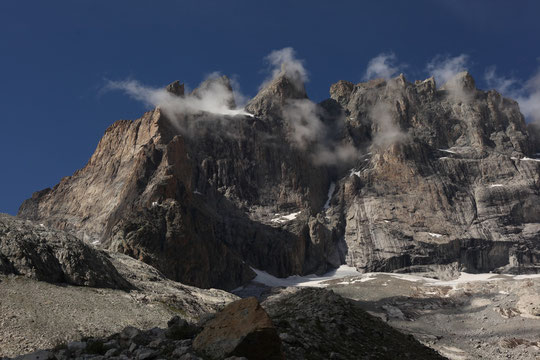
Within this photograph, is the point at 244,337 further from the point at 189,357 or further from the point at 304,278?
the point at 304,278

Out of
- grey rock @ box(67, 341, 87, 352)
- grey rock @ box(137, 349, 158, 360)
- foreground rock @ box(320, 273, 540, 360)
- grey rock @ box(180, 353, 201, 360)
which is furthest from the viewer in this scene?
foreground rock @ box(320, 273, 540, 360)

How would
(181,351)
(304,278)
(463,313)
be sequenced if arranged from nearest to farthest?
(181,351)
(463,313)
(304,278)

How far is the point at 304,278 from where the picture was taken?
189 meters

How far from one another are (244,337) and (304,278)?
178 m

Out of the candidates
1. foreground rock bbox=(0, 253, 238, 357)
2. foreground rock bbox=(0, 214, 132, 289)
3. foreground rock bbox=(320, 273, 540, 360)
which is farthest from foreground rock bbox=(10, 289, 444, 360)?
foreground rock bbox=(320, 273, 540, 360)

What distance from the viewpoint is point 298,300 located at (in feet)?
94.0

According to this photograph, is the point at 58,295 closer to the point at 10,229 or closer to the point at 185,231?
the point at 10,229

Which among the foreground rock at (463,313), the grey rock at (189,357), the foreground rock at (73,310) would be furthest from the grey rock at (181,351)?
the foreground rock at (463,313)

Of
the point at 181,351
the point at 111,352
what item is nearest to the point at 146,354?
the point at 181,351

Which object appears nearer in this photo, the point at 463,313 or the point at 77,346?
the point at 77,346

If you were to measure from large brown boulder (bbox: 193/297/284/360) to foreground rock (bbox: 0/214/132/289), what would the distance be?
31625 mm

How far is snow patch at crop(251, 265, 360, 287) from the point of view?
173m

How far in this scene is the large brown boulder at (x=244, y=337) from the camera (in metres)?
14.6

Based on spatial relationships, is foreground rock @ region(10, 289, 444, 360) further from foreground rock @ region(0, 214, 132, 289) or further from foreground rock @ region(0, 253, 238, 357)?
foreground rock @ region(0, 214, 132, 289)
